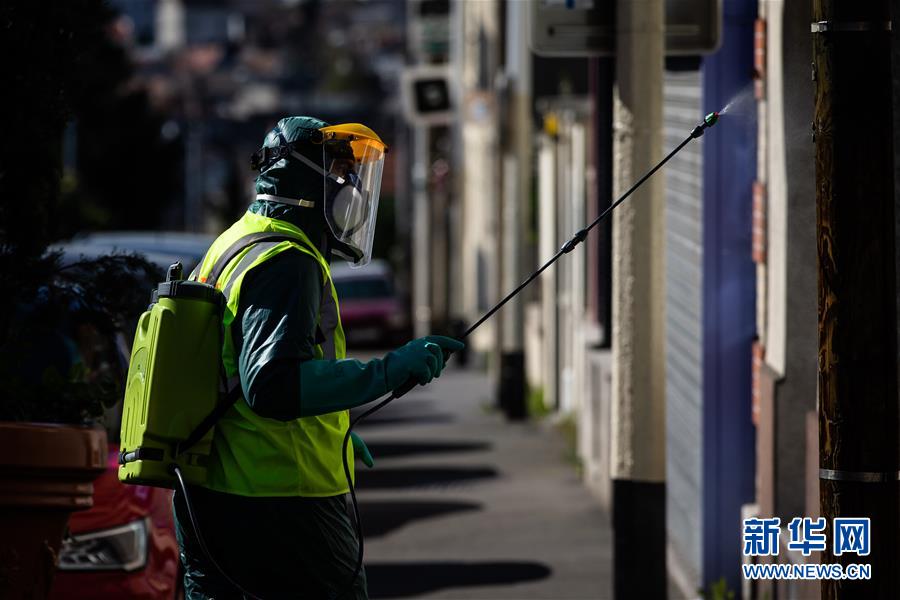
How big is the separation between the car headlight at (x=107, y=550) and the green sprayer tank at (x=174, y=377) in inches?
84.8

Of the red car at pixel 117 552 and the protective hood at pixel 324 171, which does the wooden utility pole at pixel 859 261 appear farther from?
the red car at pixel 117 552

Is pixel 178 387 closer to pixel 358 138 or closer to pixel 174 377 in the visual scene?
pixel 174 377

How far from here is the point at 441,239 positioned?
155ft

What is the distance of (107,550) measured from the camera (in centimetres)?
703

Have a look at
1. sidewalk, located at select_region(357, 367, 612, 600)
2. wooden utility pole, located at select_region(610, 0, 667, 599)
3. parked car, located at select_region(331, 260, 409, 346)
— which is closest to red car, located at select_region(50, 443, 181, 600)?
wooden utility pole, located at select_region(610, 0, 667, 599)

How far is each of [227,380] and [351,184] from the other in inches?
→ 24.4

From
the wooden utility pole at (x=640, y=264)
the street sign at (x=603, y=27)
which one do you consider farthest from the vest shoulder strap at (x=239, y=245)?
the street sign at (x=603, y=27)

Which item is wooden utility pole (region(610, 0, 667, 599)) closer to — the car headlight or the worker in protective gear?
the car headlight

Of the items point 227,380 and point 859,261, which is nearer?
point 859,261

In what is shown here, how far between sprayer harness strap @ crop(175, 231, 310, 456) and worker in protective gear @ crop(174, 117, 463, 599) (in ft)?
0.06

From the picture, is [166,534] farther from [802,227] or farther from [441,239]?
[441,239]

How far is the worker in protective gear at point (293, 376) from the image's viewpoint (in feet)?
15.7

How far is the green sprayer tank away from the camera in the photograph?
4.87 meters

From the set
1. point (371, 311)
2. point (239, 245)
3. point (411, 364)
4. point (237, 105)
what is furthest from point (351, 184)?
point (237, 105)
